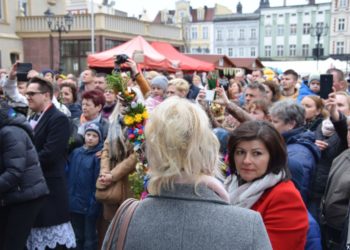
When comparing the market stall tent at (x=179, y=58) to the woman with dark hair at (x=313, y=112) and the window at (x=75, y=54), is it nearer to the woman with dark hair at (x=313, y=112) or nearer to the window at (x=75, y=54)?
the window at (x=75, y=54)

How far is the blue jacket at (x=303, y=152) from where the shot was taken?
10.2 ft

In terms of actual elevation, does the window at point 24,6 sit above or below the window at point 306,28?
below

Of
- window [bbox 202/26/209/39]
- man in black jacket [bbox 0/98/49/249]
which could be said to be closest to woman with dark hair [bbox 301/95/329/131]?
man in black jacket [bbox 0/98/49/249]

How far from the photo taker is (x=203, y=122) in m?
1.59

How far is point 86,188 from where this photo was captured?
436 centimetres

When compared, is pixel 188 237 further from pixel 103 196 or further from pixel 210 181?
pixel 103 196

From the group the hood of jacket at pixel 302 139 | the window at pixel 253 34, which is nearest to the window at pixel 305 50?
the window at pixel 253 34

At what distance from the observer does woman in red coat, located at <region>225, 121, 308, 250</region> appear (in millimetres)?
2191

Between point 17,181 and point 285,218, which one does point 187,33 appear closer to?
point 17,181

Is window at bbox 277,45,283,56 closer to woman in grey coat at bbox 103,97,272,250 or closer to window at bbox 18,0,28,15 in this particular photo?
window at bbox 18,0,28,15

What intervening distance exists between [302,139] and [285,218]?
1318 mm

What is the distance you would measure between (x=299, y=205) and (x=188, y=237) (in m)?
0.99

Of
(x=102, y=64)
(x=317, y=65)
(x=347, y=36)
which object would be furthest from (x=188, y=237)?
(x=347, y=36)

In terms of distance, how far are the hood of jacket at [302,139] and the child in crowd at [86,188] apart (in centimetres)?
206
